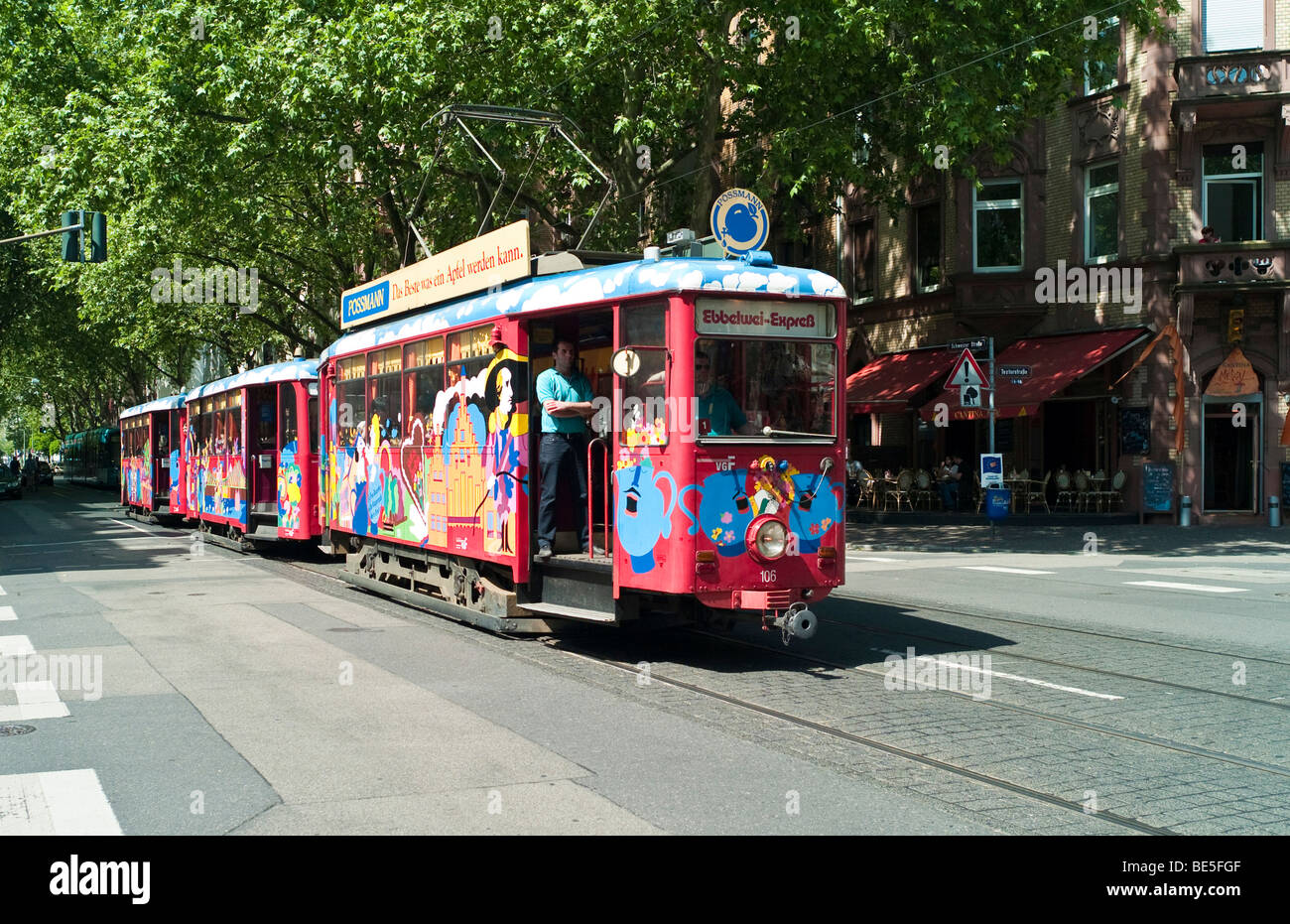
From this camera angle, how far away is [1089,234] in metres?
27.8

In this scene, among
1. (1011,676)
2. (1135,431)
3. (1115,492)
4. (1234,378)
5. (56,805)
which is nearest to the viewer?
(56,805)

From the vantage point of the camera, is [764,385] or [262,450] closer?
[764,385]

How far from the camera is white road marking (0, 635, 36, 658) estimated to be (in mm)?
10242

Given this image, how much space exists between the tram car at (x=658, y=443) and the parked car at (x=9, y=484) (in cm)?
4483

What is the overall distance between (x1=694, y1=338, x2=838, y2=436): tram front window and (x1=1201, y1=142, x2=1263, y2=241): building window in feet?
63.9

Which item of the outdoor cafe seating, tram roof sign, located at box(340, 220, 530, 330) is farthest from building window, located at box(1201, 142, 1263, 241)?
tram roof sign, located at box(340, 220, 530, 330)

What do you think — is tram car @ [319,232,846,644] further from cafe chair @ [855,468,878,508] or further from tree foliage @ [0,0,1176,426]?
cafe chair @ [855,468,878,508]

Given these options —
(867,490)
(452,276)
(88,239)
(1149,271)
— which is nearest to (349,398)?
(452,276)

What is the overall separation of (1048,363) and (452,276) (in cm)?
1754

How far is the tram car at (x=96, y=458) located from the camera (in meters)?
55.8

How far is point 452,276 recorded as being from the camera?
12.4m

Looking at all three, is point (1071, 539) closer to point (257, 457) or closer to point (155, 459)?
point (257, 457)

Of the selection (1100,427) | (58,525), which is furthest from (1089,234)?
(58,525)

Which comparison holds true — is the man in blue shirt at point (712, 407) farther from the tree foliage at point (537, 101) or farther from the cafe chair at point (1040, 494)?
the cafe chair at point (1040, 494)
